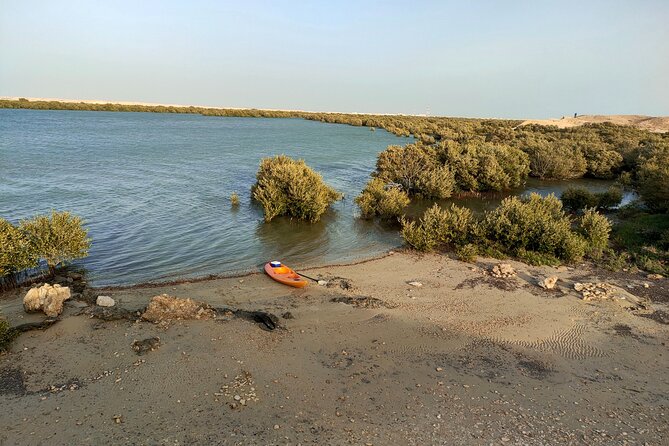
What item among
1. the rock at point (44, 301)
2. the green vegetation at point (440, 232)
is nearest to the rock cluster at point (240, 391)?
the rock at point (44, 301)

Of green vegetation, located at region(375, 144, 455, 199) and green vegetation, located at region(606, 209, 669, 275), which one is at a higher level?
green vegetation, located at region(375, 144, 455, 199)

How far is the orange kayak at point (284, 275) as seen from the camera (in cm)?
1384

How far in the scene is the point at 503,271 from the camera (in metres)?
15.2

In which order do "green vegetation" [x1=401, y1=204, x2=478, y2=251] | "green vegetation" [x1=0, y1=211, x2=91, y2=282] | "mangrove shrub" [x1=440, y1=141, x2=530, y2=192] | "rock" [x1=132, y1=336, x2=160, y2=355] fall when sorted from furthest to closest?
"mangrove shrub" [x1=440, y1=141, x2=530, y2=192] → "green vegetation" [x1=401, y1=204, x2=478, y2=251] → "green vegetation" [x1=0, y1=211, x2=91, y2=282] → "rock" [x1=132, y1=336, x2=160, y2=355]

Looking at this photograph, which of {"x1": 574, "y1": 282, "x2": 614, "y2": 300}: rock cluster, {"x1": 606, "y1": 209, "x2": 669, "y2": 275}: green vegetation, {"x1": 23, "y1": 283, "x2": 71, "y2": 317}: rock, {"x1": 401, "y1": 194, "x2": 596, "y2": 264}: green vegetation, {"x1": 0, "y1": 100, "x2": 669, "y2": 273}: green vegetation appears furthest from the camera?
{"x1": 0, "y1": 100, "x2": 669, "y2": 273}: green vegetation

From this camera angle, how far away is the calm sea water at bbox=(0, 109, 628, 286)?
55.0ft

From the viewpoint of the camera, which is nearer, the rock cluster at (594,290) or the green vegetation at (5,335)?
the green vegetation at (5,335)

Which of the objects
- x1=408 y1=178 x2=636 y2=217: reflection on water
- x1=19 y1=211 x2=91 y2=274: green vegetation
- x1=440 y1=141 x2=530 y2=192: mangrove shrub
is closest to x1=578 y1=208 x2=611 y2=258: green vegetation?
x1=408 y1=178 x2=636 y2=217: reflection on water

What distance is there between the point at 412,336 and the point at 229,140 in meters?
59.9

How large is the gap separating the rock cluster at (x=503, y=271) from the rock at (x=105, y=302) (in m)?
12.9

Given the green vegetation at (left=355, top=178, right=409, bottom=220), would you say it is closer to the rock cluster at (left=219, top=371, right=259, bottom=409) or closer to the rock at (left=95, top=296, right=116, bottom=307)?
the rock at (left=95, top=296, right=116, bottom=307)

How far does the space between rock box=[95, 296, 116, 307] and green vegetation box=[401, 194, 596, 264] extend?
1173 cm

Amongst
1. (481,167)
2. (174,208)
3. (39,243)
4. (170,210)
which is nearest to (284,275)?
(39,243)

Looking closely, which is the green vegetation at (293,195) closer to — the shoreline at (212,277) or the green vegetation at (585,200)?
the shoreline at (212,277)
